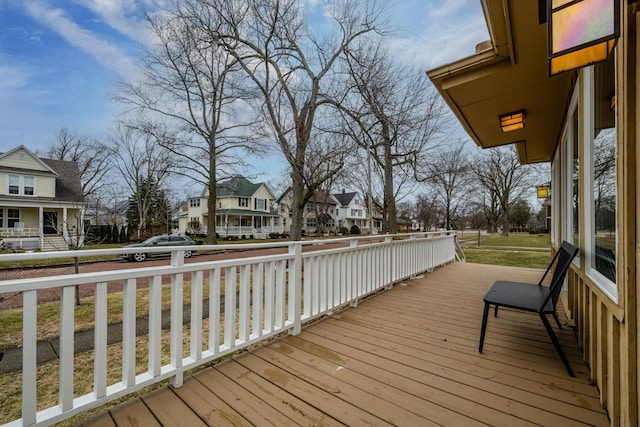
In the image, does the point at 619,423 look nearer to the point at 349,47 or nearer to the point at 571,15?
the point at 571,15

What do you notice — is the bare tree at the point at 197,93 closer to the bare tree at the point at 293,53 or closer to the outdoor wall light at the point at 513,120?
the bare tree at the point at 293,53

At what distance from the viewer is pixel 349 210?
40.5m

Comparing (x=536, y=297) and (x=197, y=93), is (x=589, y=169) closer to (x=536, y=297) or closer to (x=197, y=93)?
(x=536, y=297)

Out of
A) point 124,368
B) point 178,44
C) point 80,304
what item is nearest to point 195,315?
point 124,368

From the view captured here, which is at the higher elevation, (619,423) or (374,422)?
(619,423)

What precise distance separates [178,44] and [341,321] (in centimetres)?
914

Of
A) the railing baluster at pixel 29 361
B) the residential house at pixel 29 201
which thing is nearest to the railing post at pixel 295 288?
Answer: the railing baluster at pixel 29 361

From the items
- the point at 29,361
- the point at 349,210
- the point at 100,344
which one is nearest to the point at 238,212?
the point at 349,210

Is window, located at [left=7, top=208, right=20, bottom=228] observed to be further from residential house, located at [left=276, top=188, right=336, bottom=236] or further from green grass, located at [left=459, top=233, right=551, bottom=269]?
green grass, located at [left=459, top=233, right=551, bottom=269]

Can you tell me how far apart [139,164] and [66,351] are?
28402 millimetres

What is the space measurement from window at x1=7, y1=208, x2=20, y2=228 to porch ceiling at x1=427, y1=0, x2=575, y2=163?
78.6 ft

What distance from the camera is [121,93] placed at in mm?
11805

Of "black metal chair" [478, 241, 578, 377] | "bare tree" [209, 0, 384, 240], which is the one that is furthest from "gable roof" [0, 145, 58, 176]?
"black metal chair" [478, 241, 578, 377]

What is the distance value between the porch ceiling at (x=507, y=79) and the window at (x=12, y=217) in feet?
78.6
